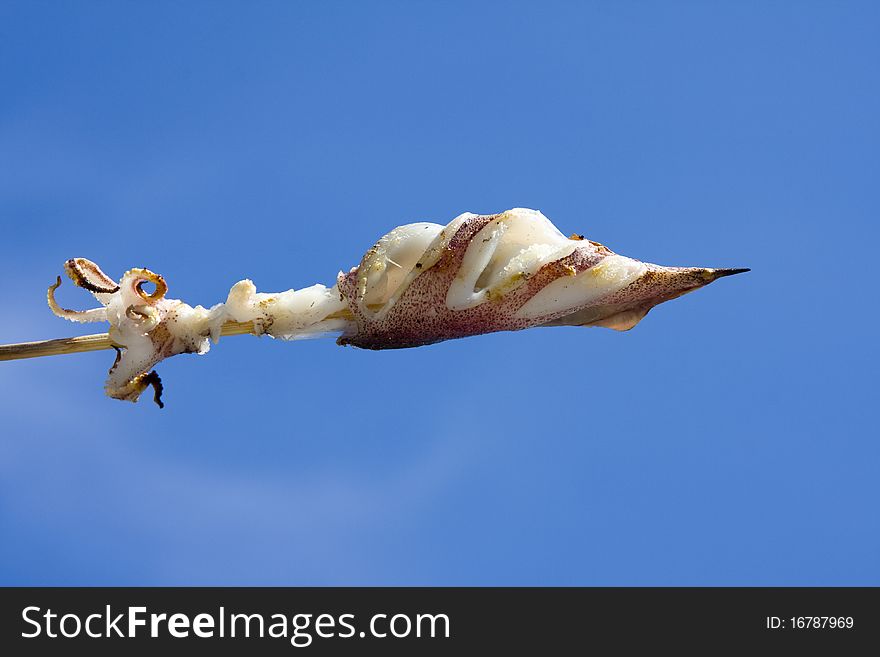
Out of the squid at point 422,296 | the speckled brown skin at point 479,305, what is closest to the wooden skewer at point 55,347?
the squid at point 422,296

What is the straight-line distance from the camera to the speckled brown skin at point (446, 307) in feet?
20.7

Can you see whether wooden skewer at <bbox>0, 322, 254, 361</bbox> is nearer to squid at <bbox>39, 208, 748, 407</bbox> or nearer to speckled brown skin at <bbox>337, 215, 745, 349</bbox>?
squid at <bbox>39, 208, 748, 407</bbox>

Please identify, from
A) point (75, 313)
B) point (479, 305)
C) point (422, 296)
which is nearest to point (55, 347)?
point (75, 313)

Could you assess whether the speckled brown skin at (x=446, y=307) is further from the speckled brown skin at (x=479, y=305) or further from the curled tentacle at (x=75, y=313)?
the curled tentacle at (x=75, y=313)

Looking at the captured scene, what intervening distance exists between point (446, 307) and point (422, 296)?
5.8 inches

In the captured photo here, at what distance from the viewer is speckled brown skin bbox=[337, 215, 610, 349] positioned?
6.32 metres

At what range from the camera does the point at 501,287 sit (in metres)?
6.33

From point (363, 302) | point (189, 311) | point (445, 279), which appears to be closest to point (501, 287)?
point (445, 279)

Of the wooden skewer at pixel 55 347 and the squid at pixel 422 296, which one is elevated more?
the squid at pixel 422 296

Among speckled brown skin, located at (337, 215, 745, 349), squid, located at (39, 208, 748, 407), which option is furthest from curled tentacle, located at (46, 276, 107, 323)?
speckled brown skin, located at (337, 215, 745, 349)

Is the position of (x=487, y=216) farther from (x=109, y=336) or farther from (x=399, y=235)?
(x=109, y=336)

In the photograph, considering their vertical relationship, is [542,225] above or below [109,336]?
above

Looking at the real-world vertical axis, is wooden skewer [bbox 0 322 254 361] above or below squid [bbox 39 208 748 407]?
below

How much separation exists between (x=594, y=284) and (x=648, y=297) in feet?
1.15
